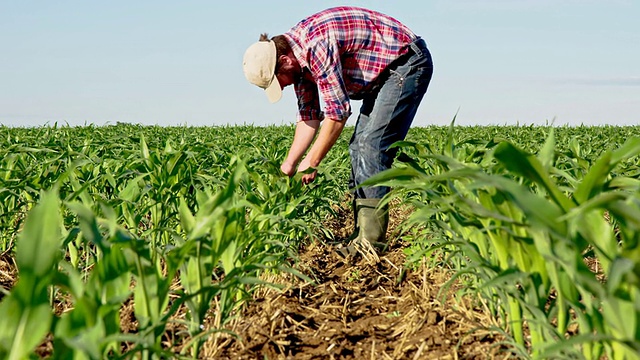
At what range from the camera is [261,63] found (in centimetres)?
429

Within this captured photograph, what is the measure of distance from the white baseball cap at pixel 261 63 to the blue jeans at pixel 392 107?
0.74 metres

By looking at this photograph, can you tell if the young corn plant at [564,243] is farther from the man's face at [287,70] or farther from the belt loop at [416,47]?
the belt loop at [416,47]

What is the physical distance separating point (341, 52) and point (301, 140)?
65 centimetres

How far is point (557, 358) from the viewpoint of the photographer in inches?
77.3

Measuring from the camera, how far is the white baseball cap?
429cm

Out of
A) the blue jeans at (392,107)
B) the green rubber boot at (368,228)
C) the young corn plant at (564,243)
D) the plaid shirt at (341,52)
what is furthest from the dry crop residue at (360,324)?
the plaid shirt at (341,52)

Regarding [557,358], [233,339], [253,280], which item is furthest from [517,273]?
[233,339]

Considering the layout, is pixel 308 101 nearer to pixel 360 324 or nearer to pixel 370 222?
pixel 370 222

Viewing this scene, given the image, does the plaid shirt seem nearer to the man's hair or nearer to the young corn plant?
the man's hair

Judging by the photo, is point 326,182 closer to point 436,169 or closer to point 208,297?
point 436,169

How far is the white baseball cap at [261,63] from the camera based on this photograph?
4.29 m

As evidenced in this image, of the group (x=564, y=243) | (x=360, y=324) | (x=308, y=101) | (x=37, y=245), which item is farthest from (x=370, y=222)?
(x=37, y=245)

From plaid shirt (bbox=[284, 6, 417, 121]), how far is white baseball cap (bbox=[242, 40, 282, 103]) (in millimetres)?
185

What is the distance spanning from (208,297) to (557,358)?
3.55ft
